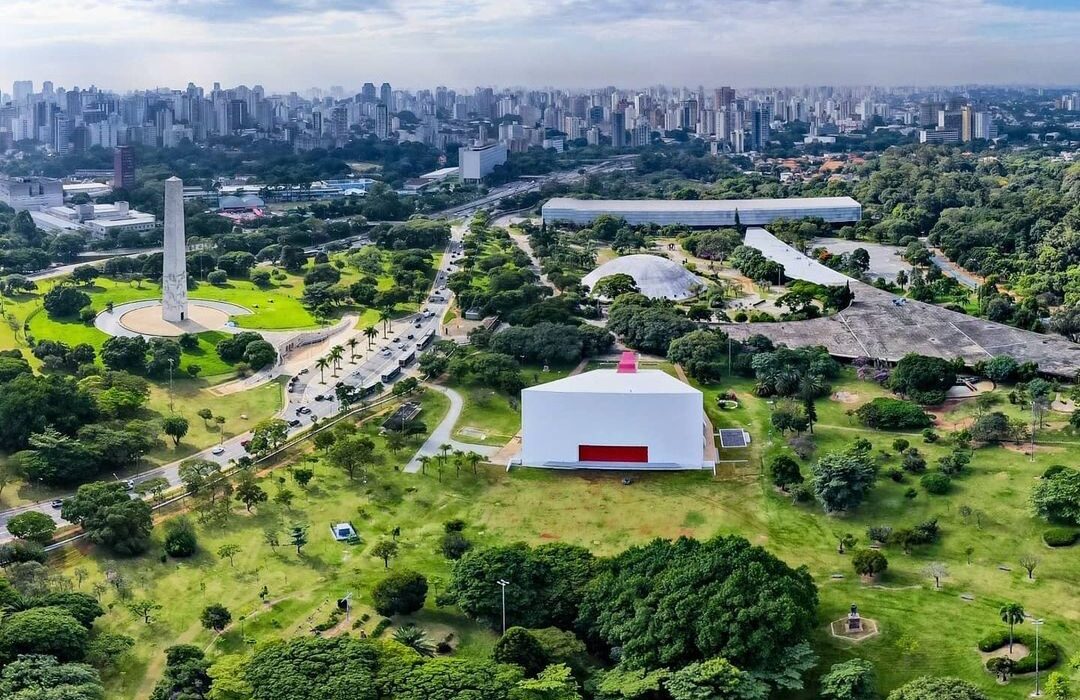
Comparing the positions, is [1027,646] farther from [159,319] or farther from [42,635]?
[159,319]

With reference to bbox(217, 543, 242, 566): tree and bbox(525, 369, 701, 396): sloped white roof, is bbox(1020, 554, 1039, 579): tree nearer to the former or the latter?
bbox(525, 369, 701, 396): sloped white roof

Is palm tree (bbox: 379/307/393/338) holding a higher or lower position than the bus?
higher

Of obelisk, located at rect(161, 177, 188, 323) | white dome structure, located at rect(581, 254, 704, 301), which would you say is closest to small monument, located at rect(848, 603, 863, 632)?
white dome structure, located at rect(581, 254, 704, 301)

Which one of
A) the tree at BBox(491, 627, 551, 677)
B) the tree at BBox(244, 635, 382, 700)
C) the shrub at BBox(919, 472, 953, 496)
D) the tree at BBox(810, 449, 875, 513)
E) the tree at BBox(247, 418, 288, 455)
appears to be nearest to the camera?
the tree at BBox(244, 635, 382, 700)

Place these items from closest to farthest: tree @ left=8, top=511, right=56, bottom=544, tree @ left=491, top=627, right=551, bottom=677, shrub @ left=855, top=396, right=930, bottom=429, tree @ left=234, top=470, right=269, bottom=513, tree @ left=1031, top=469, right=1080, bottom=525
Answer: tree @ left=491, top=627, right=551, bottom=677
tree @ left=8, top=511, right=56, bottom=544
tree @ left=1031, top=469, right=1080, bottom=525
tree @ left=234, top=470, right=269, bottom=513
shrub @ left=855, top=396, right=930, bottom=429

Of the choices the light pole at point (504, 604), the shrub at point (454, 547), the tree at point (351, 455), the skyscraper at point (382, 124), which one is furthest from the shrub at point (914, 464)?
the skyscraper at point (382, 124)

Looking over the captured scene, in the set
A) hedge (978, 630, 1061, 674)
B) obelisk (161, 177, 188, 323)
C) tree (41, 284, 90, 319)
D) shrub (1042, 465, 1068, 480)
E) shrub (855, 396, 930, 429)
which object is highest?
obelisk (161, 177, 188, 323)
